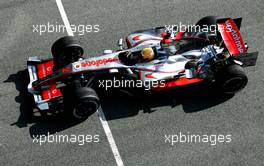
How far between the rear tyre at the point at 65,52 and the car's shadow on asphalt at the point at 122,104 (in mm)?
1211

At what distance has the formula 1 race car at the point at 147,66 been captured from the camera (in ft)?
31.8

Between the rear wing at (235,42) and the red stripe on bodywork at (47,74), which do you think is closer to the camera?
the red stripe on bodywork at (47,74)

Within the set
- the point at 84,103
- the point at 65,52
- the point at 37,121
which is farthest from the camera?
the point at 65,52

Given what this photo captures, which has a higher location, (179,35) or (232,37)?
(232,37)

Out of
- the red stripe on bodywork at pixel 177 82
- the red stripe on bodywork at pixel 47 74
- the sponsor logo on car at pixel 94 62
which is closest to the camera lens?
the red stripe on bodywork at pixel 47 74

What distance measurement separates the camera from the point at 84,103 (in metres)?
9.31

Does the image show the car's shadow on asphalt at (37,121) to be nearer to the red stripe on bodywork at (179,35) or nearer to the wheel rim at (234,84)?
the red stripe on bodywork at (179,35)

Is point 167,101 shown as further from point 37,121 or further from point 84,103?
point 37,121

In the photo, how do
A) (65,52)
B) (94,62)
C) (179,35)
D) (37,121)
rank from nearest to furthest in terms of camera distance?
(94,62) → (37,121) → (65,52) → (179,35)

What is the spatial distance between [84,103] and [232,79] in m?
3.95

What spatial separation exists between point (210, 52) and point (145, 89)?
7.28 ft

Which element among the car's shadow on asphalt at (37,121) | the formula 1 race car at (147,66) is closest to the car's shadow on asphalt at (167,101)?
the formula 1 race car at (147,66)

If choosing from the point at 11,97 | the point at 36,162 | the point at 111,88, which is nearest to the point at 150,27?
the point at 111,88

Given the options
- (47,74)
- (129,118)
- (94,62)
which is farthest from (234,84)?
(47,74)
